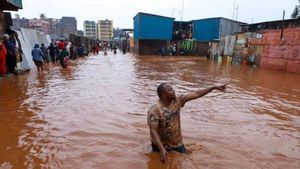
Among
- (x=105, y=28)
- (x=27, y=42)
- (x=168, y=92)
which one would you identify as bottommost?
(x=168, y=92)

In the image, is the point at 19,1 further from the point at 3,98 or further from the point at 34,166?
the point at 34,166

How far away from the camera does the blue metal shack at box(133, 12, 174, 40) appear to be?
3647 centimetres

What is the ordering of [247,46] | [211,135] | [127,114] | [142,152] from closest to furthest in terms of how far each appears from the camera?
[142,152], [211,135], [127,114], [247,46]

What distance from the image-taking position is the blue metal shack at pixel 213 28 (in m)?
36.4

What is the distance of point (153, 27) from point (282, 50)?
21.2 m

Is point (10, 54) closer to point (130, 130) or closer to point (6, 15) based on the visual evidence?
point (6, 15)

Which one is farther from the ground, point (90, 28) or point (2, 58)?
point (90, 28)

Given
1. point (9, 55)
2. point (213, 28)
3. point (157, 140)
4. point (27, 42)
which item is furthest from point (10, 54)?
point (213, 28)

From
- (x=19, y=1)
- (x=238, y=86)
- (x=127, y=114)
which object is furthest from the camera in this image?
(x=19, y=1)

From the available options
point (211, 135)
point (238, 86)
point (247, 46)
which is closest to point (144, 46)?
point (247, 46)

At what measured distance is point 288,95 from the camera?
30.3 feet

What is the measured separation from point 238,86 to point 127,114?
235 inches

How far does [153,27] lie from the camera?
36656 mm

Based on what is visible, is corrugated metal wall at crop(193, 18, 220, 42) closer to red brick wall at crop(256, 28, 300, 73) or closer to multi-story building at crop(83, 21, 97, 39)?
red brick wall at crop(256, 28, 300, 73)
